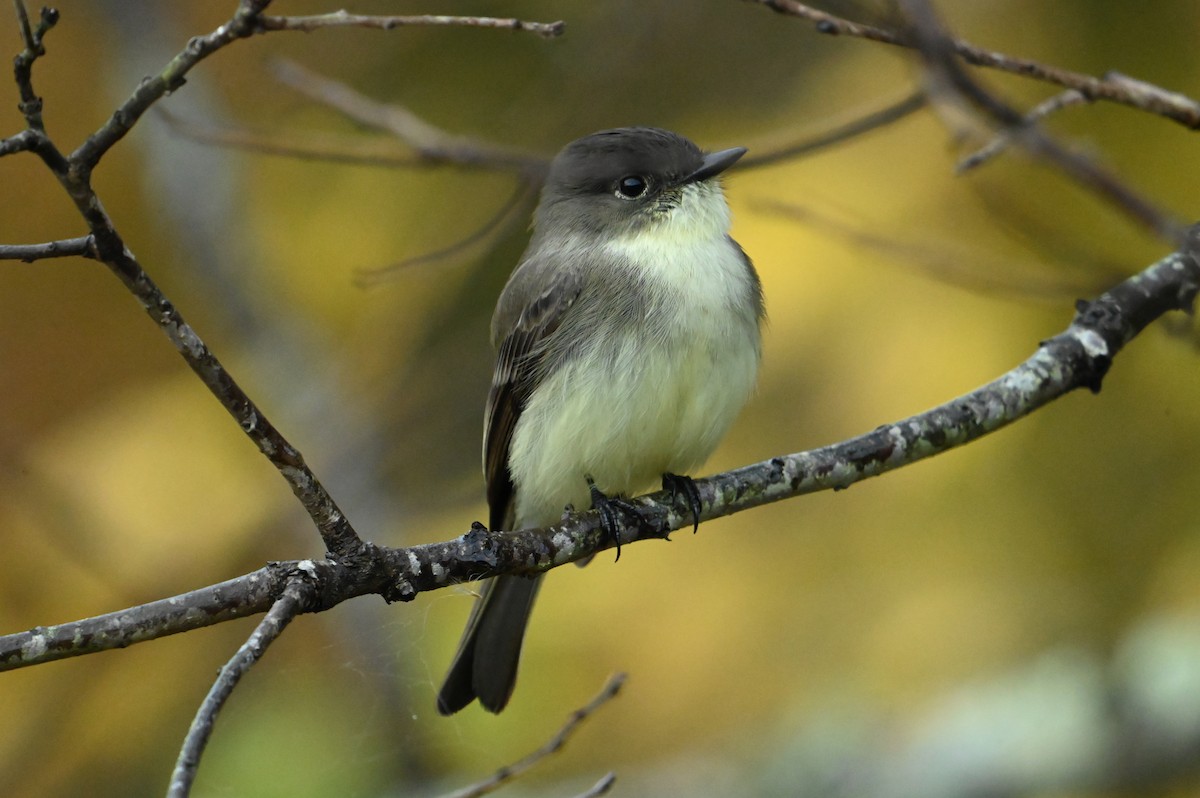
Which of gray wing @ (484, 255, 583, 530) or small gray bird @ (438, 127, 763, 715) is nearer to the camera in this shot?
small gray bird @ (438, 127, 763, 715)

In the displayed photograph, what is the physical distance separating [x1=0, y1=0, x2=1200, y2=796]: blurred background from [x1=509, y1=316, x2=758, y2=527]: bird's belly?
137cm

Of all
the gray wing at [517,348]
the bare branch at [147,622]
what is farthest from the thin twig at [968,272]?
the bare branch at [147,622]

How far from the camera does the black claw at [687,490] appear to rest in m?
3.06

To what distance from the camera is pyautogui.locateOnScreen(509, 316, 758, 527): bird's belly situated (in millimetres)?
3207

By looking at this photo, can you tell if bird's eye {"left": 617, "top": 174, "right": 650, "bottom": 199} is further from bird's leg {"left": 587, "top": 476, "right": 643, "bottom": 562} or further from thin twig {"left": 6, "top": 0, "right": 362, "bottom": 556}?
thin twig {"left": 6, "top": 0, "right": 362, "bottom": 556}

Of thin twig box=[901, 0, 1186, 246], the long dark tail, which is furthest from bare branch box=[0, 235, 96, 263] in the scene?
the long dark tail

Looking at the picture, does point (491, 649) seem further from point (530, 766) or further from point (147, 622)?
point (147, 622)

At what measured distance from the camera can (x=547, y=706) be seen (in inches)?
200

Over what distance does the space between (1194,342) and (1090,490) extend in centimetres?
294

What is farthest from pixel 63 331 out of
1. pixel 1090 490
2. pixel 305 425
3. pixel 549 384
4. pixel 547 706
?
pixel 1090 490

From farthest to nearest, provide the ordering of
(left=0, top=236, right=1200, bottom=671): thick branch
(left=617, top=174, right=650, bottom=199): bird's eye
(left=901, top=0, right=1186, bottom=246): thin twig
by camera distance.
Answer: (left=617, top=174, right=650, bottom=199): bird's eye, (left=0, top=236, right=1200, bottom=671): thick branch, (left=901, top=0, right=1186, bottom=246): thin twig

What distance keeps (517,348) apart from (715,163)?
0.76 m

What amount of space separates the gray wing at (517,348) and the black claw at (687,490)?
48 centimetres

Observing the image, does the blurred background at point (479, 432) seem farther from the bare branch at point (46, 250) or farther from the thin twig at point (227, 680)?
the bare branch at point (46, 250)
